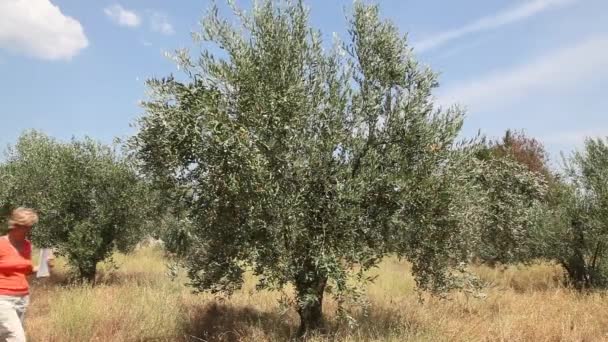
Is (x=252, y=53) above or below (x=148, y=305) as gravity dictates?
above

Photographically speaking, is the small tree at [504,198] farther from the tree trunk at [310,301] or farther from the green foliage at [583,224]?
the tree trunk at [310,301]

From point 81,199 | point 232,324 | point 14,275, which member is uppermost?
point 81,199

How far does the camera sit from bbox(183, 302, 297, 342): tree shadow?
10914mm

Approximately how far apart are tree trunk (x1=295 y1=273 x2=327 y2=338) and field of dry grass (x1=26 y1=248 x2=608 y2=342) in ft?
1.59

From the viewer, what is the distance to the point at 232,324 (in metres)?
12.2

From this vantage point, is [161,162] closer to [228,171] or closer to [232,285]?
[228,171]

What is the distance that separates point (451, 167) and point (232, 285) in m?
4.99

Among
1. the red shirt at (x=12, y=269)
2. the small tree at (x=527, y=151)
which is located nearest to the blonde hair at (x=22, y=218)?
the red shirt at (x=12, y=269)

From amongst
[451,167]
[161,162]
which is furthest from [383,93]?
[161,162]

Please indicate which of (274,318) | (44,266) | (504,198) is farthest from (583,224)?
(44,266)

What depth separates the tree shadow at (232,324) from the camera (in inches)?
430

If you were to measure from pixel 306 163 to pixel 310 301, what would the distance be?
A: 2704mm

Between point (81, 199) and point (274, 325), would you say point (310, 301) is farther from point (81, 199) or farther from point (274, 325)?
point (81, 199)

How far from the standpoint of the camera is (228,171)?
846 centimetres
